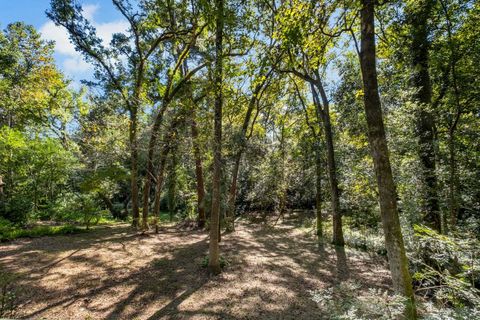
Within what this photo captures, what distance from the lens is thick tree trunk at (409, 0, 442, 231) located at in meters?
5.22

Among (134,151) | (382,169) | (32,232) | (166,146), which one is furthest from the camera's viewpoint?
(32,232)

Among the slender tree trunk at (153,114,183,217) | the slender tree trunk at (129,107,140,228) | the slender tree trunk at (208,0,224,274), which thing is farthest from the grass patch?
the slender tree trunk at (208,0,224,274)

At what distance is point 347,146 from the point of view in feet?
30.3

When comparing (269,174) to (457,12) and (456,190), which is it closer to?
(456,190)

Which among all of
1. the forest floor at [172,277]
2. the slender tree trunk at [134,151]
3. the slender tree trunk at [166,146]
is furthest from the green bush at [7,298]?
the slender tree trunk at [166,146]

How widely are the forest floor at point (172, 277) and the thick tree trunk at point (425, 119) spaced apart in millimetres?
2131

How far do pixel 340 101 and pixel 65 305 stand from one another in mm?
10695

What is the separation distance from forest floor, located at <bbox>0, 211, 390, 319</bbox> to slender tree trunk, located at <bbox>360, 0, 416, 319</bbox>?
5.44 feet

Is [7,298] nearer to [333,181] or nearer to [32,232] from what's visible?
[32,232]

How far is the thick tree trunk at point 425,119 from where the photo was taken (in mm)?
5223

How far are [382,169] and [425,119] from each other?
394 cm

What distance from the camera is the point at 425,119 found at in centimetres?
582

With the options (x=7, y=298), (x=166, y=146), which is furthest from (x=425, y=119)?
(x=7, y=298)

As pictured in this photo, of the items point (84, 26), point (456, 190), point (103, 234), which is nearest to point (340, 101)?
point (456, 190)
